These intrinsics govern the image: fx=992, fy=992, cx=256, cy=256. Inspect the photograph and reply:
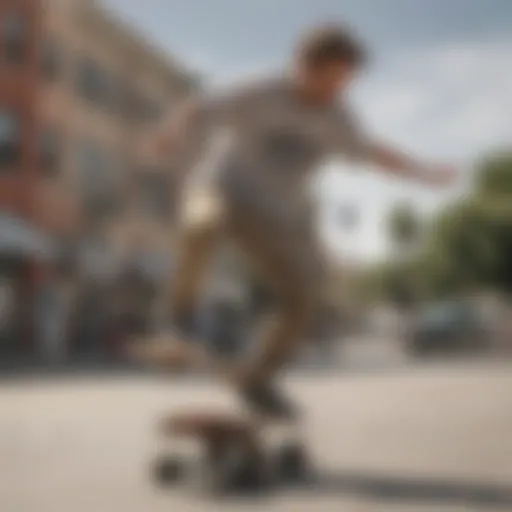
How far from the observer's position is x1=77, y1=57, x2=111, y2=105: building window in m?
1.71

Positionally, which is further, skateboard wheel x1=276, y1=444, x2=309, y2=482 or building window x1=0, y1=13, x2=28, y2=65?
skateboard wheel x1=276, y1=444, x2=309, y2=482

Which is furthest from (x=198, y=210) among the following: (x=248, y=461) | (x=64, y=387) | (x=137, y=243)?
(x=64, y=387)

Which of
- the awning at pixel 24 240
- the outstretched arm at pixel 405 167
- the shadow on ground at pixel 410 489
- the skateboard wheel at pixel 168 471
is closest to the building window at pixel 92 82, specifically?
the awning at pixel 24 240

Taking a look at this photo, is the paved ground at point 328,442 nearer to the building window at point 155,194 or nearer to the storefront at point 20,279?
the storefront at point 20,279

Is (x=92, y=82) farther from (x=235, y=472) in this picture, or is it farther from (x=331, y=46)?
(x=235, y=472)

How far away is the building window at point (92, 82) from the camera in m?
1.71

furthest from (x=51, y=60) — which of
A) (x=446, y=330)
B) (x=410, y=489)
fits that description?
(x=410, y=489)

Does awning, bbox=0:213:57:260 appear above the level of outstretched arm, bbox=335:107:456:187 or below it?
below

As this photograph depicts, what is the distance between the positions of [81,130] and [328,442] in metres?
0.75

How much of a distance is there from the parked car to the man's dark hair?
457 mm

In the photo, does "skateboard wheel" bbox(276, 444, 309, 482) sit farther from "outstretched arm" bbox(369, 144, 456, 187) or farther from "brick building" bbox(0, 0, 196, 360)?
"outstretched arm" bbox(369, 144, 456, 187)

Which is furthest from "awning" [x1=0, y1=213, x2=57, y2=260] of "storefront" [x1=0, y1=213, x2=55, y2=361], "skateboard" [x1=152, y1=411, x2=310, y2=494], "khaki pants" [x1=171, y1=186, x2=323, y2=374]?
"skateboard" [x1=152, y1=411, x2=310, y2=494]

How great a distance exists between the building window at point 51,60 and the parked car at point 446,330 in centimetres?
78

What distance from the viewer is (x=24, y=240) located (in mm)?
1710
